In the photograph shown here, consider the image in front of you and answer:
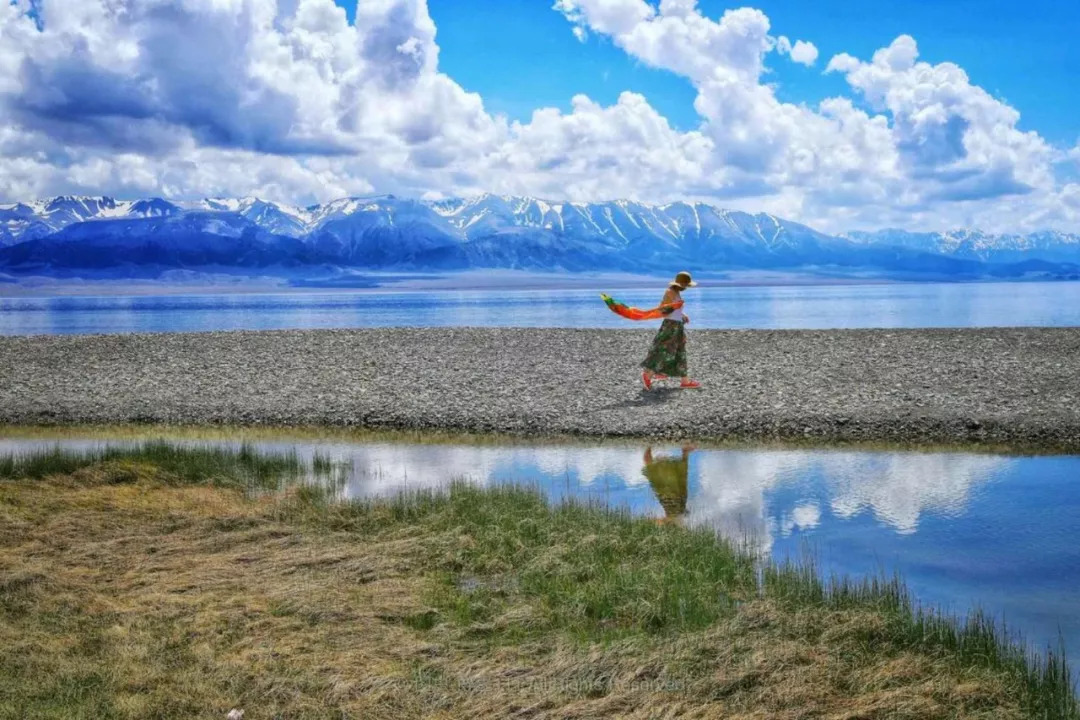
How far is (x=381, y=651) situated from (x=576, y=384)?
17305 millimetres

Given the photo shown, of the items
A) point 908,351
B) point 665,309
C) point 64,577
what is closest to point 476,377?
point 665,309

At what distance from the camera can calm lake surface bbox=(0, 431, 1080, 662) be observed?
10172 mm

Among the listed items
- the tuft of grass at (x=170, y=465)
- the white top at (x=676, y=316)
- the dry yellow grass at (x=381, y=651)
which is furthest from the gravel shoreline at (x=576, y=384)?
the dry yellow grass at (x=381, y=651)

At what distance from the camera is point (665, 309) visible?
22516 millimetres

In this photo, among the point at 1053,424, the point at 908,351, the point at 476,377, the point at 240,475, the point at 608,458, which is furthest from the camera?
the point at 908,351

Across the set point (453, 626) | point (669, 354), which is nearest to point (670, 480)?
point (453, 626)

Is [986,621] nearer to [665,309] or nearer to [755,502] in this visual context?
[755,502]

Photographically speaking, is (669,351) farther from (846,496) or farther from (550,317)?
(550,317)

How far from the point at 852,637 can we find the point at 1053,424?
13.5 meters

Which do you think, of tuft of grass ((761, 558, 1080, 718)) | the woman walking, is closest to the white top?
the woman walking

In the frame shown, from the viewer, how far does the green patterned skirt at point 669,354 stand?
76.7ft

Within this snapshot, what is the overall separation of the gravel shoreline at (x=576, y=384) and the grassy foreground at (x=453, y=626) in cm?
907

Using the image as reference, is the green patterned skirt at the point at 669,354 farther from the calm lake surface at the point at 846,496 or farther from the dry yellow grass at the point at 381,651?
the dry yellow grass at the point at 381,651

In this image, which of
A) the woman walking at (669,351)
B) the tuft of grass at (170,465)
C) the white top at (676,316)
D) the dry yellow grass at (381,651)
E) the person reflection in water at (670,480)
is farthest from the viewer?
the woman walking at (669,351)
